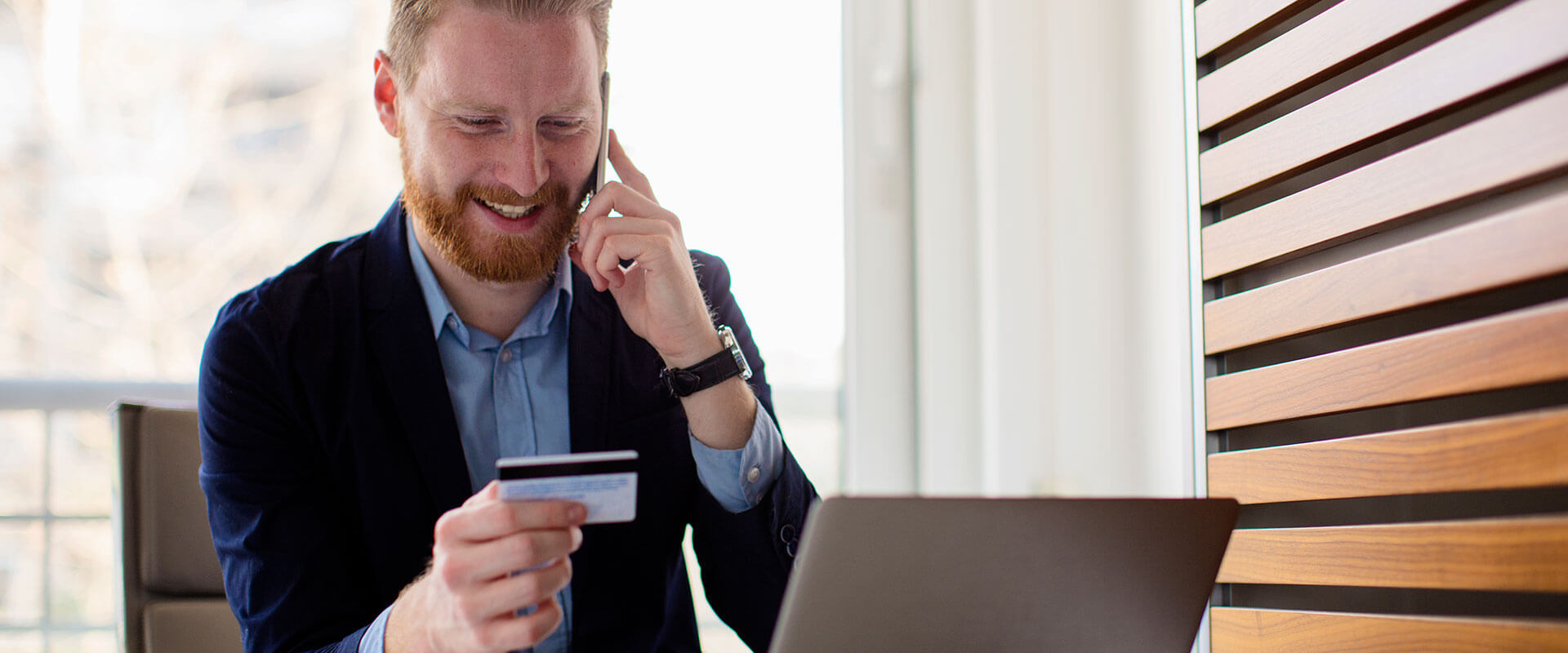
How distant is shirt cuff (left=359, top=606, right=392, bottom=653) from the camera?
1.09 meters

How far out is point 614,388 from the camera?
1511 mm

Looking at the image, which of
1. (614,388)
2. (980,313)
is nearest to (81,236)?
(614,388)

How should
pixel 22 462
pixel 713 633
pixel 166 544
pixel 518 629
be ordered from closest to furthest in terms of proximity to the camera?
1. pixel 518 629
2. pixel 166 544
3. pixel 22 462
4. pixel 713 633

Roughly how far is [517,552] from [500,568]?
27 millimetres

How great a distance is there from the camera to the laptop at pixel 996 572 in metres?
0.83

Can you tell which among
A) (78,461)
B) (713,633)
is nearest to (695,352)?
(713,633)

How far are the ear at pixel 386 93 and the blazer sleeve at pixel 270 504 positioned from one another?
1.17 ft

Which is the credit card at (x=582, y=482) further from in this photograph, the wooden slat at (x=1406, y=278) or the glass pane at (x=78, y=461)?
Answer: the glass pane at (x=78, y=461)

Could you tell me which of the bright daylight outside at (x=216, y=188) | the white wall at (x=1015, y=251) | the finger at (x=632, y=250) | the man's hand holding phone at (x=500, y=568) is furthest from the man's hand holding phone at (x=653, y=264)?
the bright daylight outside at (x=216, y=188)

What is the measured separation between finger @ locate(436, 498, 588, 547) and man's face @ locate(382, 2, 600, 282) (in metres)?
0.66

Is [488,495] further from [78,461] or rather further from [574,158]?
[78,461]

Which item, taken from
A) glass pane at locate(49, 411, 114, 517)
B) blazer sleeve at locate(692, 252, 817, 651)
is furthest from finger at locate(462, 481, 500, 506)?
glass pane at locate(49, 411, 114, 517)

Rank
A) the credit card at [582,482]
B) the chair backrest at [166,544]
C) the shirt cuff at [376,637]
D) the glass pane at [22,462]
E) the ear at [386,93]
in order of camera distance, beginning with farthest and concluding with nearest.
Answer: the glass pane at [22,462], the ear at [386,93], the chair backrest at [166,544], the shirt cuff at [376,637], the credit card at [582,482]

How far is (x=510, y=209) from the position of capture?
4.91 ft
